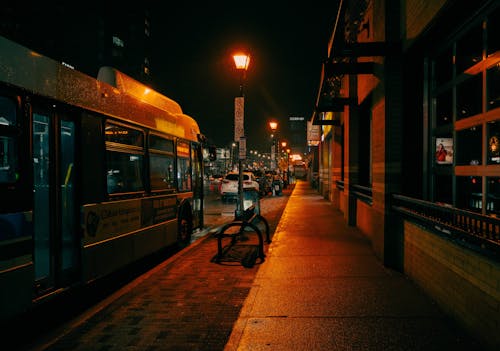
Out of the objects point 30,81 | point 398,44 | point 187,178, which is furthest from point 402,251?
point 30,81

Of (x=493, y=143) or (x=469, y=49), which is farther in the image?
(x=469, y=49)

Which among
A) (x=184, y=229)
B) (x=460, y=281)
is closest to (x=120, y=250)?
(x=184, y=229)

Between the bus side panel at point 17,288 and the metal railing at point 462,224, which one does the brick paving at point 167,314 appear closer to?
the bus side panel at point 17,288

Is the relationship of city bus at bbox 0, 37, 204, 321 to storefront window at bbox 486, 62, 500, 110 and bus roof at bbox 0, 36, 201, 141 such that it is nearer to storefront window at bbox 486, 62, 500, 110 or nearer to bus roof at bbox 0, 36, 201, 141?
bus roof at bbox 0, 36, 201, 141

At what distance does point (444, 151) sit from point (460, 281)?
2.64 meters

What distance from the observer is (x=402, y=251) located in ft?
24.1

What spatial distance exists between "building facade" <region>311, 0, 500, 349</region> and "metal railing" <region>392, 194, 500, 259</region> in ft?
0.05

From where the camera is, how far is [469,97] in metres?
5.72

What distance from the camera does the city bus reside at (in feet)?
15.0

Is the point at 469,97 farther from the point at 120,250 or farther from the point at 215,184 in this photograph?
the point at 215,184

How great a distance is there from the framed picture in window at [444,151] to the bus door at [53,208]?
581 cm

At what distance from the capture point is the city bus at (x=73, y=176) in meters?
4.56

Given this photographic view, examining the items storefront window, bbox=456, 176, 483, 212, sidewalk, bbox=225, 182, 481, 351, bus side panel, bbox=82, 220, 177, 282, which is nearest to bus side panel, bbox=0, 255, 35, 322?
bus side panel, bbox=82, 220, 177, 282

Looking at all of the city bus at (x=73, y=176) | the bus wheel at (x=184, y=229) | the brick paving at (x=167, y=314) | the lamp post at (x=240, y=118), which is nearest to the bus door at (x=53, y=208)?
the city bus at (x=73, y=176)
